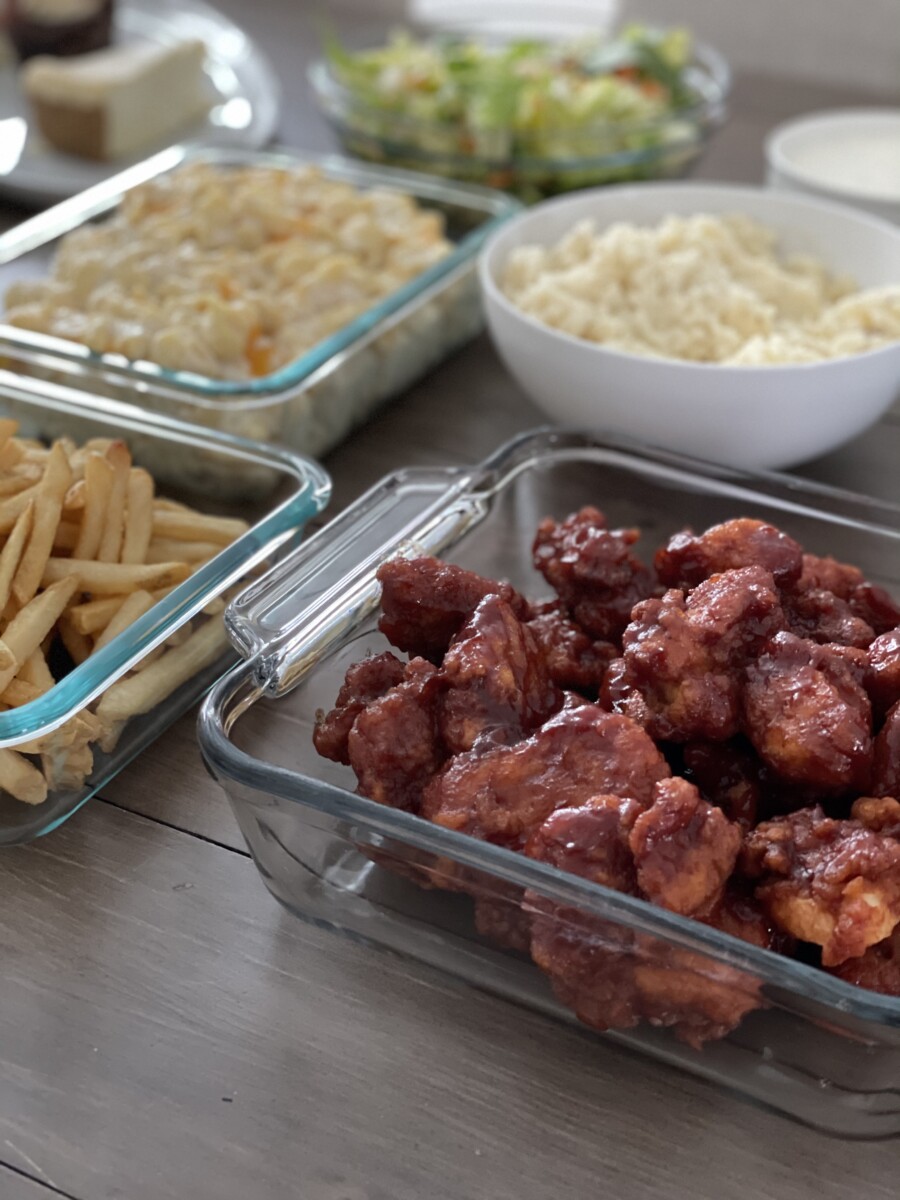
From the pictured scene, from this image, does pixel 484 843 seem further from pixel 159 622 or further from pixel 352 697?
pixel 159 622

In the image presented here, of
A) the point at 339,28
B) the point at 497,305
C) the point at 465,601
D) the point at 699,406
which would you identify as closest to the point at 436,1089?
the point at 465,601

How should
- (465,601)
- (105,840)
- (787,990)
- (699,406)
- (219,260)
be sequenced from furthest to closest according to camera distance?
1. (219,260)
2. (699,406)
3. (105,840)
4. (465,601)
5. (787,990)

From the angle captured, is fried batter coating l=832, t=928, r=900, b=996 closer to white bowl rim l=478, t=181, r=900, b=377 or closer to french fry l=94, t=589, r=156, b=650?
french fry l=94, t=589, r=156, b=650

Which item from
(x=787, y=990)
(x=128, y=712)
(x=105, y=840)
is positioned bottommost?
(x=105, y=840)

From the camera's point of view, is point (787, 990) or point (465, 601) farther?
point (465, 601)

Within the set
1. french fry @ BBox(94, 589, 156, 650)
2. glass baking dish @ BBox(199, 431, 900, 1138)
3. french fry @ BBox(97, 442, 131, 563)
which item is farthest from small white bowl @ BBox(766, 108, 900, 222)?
french fry @ BBox(94, 589, 156, 650)

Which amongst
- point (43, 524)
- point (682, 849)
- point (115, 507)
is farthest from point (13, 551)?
point (682, 849)

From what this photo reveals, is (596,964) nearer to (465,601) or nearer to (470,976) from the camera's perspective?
(470,976)
